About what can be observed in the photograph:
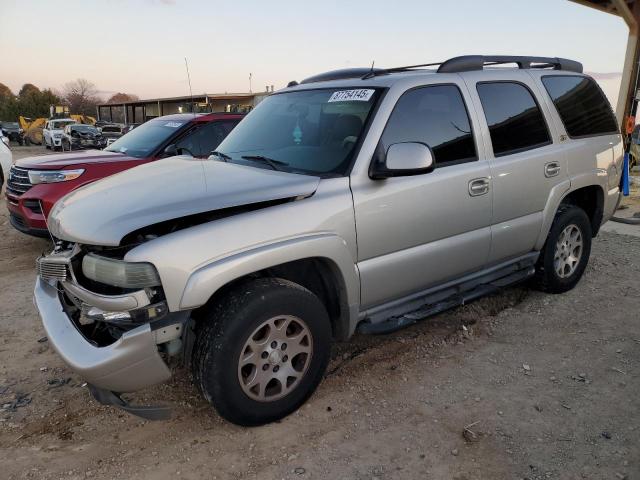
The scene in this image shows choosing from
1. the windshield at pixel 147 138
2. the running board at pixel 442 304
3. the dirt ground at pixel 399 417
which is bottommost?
the dirt ground at pixel 399 417

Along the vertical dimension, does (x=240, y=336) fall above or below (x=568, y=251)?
above

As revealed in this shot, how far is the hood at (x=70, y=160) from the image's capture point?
591 centimetres

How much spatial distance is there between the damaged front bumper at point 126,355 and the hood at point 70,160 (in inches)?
155

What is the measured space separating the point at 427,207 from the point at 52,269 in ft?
7.41

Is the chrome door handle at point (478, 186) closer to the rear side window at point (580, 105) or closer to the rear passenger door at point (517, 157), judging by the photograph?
the rear passenger door at point (517, 157)

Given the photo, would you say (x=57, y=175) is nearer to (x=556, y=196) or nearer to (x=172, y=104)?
(x=556, y=196)

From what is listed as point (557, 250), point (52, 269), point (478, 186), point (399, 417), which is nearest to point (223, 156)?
point (52, 269)

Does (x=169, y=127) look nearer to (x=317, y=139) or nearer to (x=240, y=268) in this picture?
(x=317, y=139)

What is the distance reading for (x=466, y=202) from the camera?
3480 mm

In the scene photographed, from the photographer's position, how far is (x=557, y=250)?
4.51m

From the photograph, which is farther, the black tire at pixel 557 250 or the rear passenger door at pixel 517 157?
the black tire at pixel 557 250

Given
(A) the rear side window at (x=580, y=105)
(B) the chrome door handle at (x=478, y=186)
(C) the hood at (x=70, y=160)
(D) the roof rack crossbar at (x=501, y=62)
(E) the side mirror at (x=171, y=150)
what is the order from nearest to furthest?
1. (B) the chrome door handle at (x=478, y=186)
2. (D) the roof rack crossbar at (x=501, y=62)
3. (A) the rear side window at (x=580, y=105)
4. (E) the side mirror at (x=171, y=150)
5. (C) the hood at (x=70, y=160)

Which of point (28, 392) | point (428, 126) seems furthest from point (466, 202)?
point (28, 392)

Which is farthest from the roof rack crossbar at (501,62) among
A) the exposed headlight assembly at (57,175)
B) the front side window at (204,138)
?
the exposed headlight assembly at (57,175)
